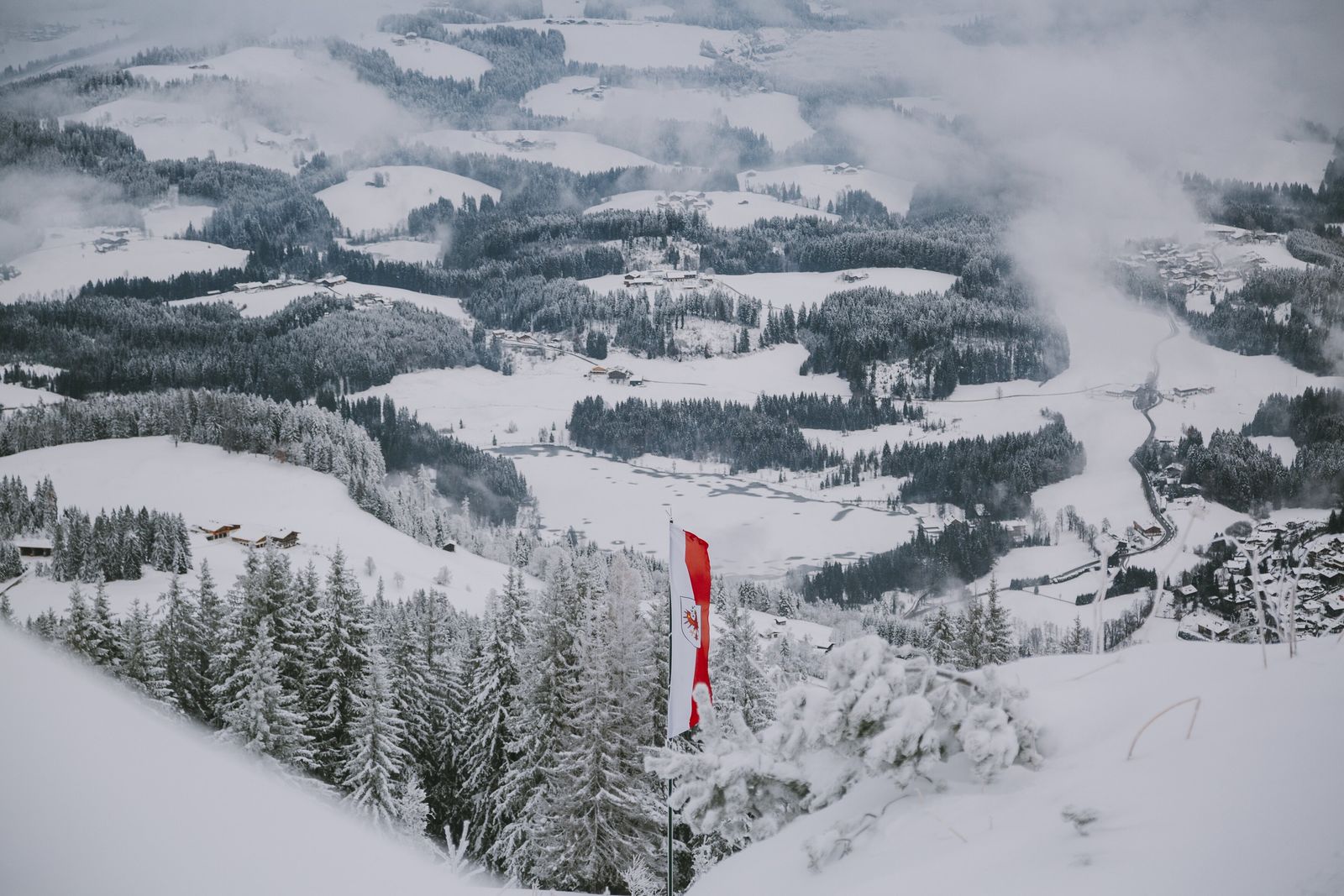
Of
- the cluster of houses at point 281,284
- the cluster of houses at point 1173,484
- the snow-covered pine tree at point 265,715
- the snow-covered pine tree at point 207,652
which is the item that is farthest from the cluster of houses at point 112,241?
the cluster of houses at point 1173,484

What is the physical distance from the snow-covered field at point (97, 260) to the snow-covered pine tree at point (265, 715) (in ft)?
359

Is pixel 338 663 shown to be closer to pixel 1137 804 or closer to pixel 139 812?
pixel 1137 804

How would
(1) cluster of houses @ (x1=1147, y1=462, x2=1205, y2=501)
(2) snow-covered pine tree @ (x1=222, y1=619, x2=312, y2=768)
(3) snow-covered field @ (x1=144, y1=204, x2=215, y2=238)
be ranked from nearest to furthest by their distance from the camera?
1. (2) snow-covered pine tree @ (x1=222, y1=619, x2=312, y2=768)
2. (1) cluster of houses @ (x1=1147, y1=462, x2=1205, y2=501)
3. (3) snow-covered field @ (x1=144, y1=204, x2=215, y2=238)

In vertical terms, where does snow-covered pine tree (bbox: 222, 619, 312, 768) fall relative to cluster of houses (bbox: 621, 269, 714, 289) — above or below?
above

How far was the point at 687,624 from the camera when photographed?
7863mm

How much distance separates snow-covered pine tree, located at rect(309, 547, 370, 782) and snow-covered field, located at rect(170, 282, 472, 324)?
11625 centimetres

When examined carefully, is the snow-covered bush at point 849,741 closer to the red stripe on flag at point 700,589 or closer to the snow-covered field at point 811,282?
the red stripe on flag at point 700,589

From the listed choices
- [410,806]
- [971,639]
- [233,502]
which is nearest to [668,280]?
[233,502]

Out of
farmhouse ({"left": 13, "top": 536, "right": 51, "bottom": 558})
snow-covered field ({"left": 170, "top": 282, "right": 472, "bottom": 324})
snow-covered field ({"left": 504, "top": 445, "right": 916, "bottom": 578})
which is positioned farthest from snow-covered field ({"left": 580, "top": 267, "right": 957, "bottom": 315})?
farmhouse ({"left": 13, "top": 536, "right": 51, "bottom": 558})

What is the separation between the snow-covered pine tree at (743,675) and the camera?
15498mm

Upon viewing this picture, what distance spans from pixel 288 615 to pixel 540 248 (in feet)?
490

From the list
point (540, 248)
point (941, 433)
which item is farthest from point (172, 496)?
point (540, 248)

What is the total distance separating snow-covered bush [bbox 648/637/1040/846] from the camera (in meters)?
3.45

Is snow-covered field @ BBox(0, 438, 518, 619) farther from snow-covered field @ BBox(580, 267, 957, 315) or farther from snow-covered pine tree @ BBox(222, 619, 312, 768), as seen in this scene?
snow-covered field @ BBox(580, 267, 957, 315)
